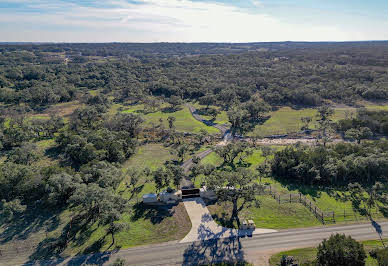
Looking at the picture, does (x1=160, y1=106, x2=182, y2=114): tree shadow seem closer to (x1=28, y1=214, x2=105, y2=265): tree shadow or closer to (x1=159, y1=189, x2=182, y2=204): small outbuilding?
(x1=159, y1=189, x2=182, y2=204): small outbuilding

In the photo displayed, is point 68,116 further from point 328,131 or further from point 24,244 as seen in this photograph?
point 328,131

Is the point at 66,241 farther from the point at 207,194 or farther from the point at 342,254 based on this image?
the point at 342,254

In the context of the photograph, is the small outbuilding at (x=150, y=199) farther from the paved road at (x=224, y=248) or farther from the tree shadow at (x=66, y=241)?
the paved road at (x=224, y=248)

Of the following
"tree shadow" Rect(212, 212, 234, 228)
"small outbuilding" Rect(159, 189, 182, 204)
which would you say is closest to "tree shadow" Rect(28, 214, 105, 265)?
"small outbuilding" Rect(159, 189, 182, 204)

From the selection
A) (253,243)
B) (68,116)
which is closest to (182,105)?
(68,116)

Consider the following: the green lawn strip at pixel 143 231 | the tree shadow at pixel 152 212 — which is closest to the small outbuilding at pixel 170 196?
the tree shadow at pixel 152 212

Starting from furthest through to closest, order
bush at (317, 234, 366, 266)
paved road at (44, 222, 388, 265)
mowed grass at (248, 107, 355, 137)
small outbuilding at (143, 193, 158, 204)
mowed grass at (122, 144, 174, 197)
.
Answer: mowed grass at (248, 107, 355, 137), mowed grass at (122, 144, 174, 197), small outbuilding at (143, 193, 158, 204), paved road at (44, 222, 388, 265), bush at (317, 234, 366, 266)
